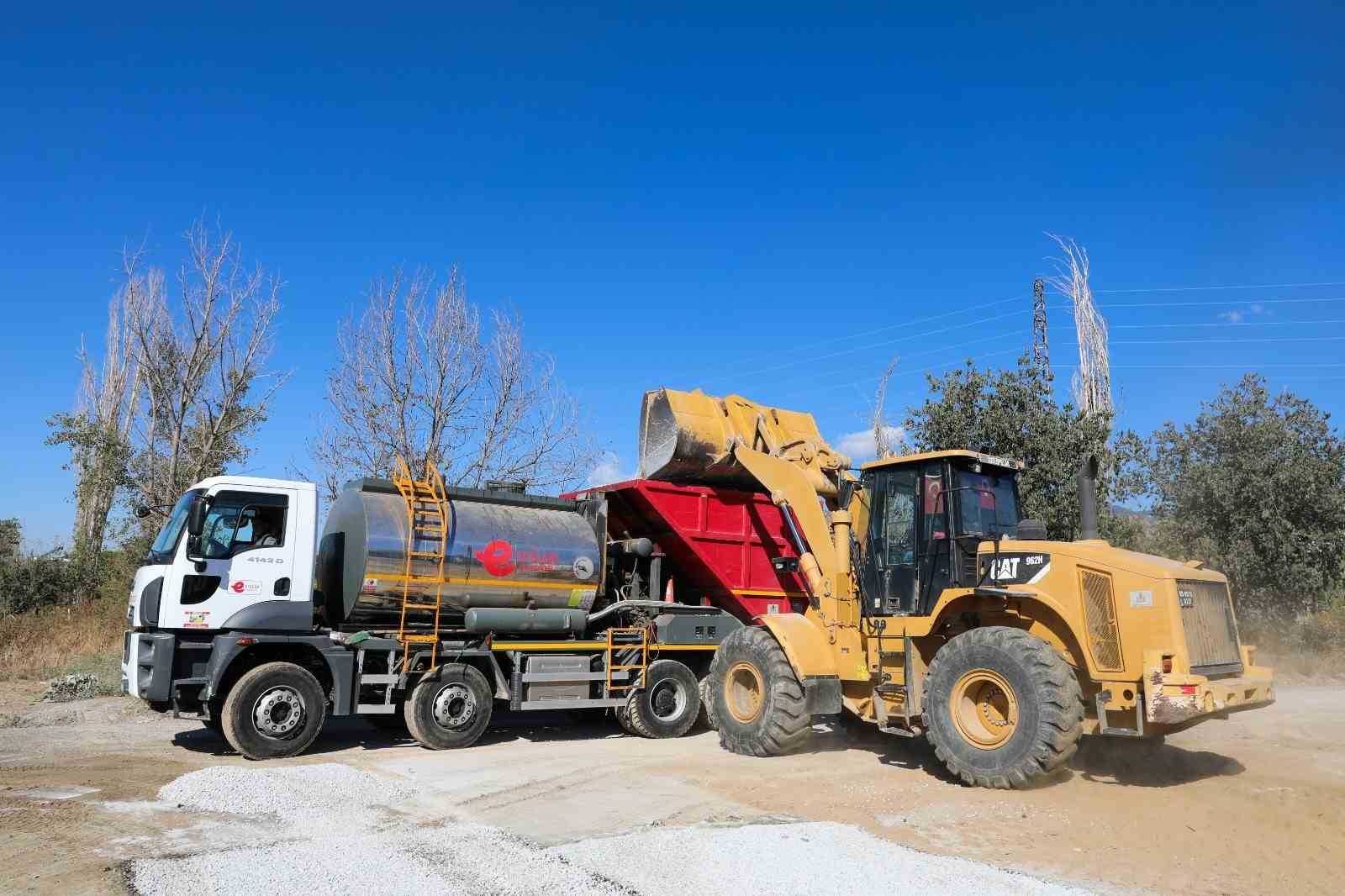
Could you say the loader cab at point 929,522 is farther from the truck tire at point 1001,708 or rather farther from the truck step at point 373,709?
the truck step at point 373,709

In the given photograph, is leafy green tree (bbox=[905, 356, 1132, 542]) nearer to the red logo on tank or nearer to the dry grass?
the red logo on tank


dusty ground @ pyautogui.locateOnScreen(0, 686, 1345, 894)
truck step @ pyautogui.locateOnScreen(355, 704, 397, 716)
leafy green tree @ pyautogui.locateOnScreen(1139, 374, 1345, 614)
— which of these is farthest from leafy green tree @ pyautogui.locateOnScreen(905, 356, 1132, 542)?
truck step @ pyautogui.locateOnScreen(355, 704, 397, 716)

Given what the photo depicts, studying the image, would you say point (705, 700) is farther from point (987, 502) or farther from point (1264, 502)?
point (1264, 502)

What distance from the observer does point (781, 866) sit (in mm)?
6055

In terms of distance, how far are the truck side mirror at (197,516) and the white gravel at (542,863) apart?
337 centimetres

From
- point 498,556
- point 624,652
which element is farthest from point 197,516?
point 624,652

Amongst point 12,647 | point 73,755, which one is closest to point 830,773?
point 73,755

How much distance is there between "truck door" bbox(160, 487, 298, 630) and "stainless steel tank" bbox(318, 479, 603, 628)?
0.70m

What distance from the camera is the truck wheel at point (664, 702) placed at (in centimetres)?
1200

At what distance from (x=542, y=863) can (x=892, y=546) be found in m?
5.57

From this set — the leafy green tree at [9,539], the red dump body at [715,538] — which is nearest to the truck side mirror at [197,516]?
the red dump body at [715,538]

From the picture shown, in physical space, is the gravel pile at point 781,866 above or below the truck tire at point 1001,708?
below

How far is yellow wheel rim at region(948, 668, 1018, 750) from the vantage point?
27.5ft

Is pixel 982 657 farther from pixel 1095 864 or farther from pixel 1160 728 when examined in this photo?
pixel 1095 864
